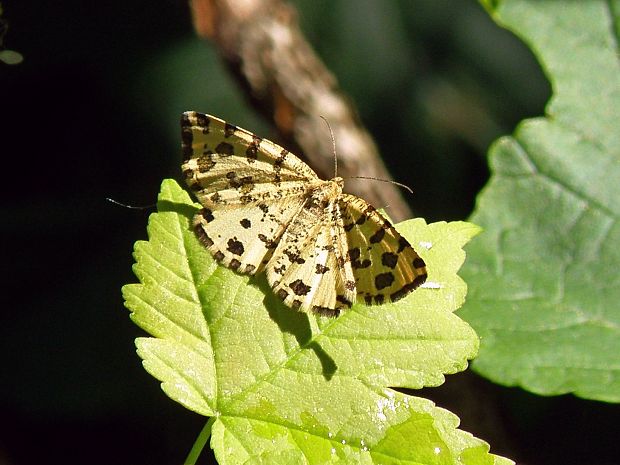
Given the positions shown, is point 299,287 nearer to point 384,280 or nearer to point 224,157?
point 384,280

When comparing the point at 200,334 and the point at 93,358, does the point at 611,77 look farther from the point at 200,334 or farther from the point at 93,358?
the point at 93,358

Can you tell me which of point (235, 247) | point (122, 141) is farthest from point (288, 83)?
point (122, 141)

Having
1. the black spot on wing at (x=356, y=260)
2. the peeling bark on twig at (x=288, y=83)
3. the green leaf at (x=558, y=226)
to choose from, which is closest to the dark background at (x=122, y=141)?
the peeling bark on twig at (x=288, y=83)

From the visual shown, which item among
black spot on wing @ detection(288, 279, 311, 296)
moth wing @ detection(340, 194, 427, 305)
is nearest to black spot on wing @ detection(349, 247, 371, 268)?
moth wing @ detection(340, 194, 427, 305)

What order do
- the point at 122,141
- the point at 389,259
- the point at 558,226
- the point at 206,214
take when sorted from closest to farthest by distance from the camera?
the point at 389,259 < the point at 206,214 < the point at 558,226 < the point at 122,141

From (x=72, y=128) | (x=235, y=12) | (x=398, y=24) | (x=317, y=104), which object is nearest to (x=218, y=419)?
(x=317, y=104)
